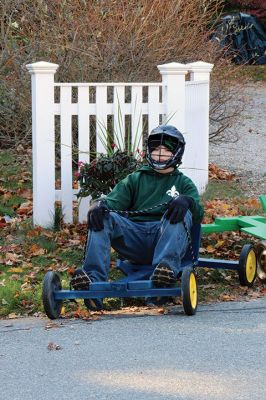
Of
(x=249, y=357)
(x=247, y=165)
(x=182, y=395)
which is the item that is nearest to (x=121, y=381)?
(x=182, y=395)

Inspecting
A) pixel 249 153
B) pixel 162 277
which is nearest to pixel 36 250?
pixel 162 277

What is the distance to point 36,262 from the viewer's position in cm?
828

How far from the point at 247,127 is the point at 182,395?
43.2 ft

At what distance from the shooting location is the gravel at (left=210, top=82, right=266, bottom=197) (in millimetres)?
11938

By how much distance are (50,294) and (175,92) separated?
3.30 m

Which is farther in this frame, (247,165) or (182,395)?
(247,165)

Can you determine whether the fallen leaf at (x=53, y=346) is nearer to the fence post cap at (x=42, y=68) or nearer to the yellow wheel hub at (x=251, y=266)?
the yellow wheel hub at (x=251, y=266)

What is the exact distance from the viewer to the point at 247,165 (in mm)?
13508

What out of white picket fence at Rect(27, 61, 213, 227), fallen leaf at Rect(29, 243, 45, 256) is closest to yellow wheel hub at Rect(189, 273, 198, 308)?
fallen leaf at Rect(29, 243, 45, 256)

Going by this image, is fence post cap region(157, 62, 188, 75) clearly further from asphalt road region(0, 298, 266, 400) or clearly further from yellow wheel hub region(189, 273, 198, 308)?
yellow wheel hub region(189, 273, 198, 308)

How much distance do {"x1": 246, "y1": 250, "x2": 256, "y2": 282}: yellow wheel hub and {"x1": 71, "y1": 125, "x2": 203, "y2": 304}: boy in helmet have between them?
697 millimetres

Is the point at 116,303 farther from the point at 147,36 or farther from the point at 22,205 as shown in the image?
the point at 147,36

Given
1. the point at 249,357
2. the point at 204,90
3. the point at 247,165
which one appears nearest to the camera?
the point at 249,357

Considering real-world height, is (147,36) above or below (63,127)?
above
